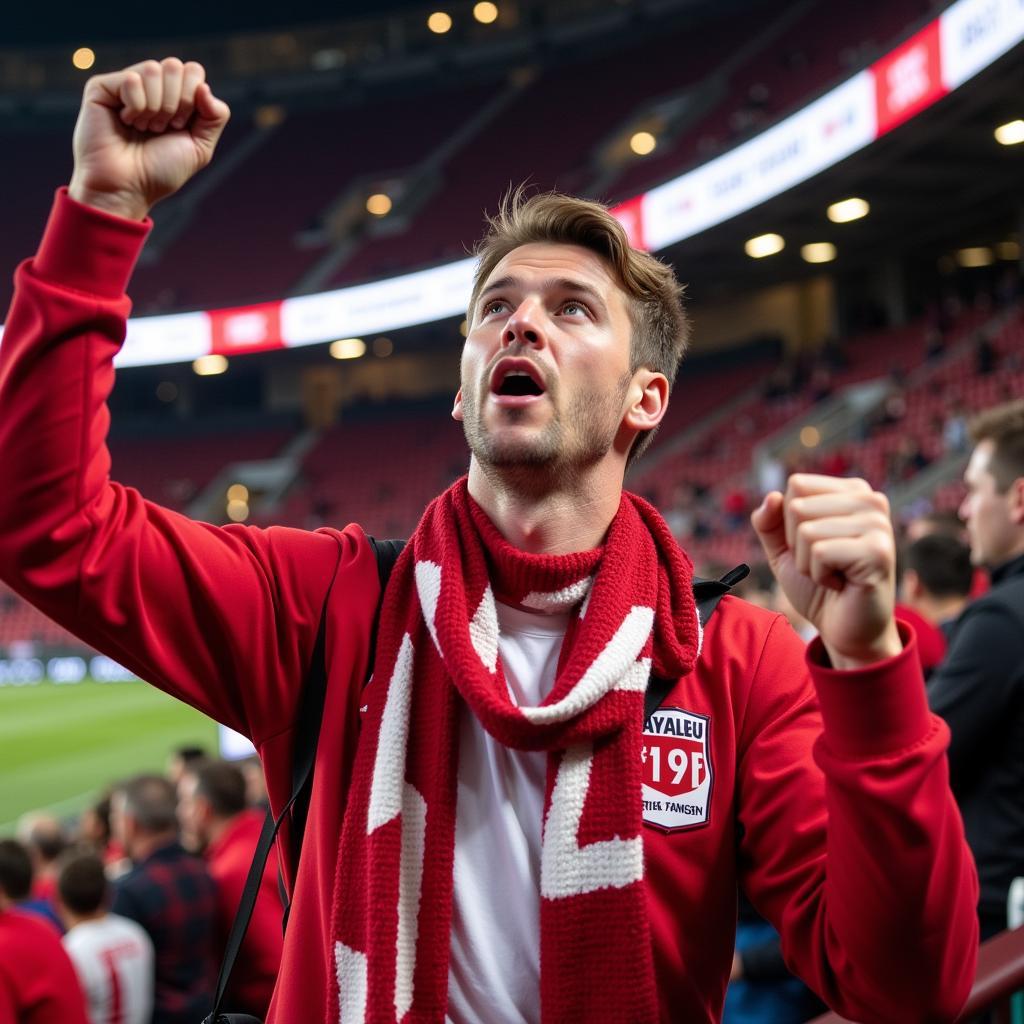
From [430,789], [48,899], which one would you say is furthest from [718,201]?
[430,789]

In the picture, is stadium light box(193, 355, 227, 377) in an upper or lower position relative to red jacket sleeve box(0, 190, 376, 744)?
upper

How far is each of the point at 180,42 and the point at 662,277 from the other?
33671 millimetres

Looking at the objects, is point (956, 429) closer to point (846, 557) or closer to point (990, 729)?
point (990, 729)

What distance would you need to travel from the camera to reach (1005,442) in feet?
10.2

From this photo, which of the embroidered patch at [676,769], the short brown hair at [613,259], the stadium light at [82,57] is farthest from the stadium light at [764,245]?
the stadium light at [82,57]

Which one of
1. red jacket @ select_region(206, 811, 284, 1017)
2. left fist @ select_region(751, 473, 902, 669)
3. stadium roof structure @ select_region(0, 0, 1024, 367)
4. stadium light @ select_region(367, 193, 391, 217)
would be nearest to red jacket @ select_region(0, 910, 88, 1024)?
red jacket @ select_region(206, 811, 284, 1017)

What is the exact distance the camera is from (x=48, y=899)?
5230mm

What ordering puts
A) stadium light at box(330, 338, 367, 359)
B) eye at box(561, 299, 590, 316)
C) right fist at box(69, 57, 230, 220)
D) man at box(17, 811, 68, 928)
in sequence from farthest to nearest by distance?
stadium light at box(330, 338, 367, 359) → man at box(17, 811, 68, 928) → eye at box(561, 299, 590, 316) → right fist at box(69, 57, 230, 220)

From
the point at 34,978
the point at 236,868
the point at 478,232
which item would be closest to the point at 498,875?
the point at 34,978

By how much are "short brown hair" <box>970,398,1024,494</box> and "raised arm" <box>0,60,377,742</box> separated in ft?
7.19

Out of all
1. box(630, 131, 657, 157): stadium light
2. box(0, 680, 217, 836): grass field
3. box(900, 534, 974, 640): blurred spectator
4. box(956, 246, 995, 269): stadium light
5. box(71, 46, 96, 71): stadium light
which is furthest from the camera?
box(71, 46, 96, 71): stadium light

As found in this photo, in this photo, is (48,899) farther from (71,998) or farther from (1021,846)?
(1021,846)

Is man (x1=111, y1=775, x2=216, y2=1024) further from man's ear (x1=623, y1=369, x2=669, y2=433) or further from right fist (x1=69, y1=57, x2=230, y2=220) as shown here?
right fist (x1=69, y1=57, x2=230, y2=220)

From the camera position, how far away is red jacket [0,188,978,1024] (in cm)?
134
